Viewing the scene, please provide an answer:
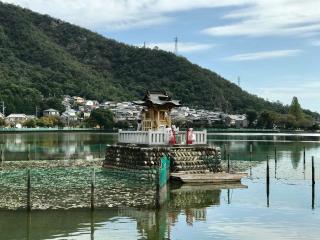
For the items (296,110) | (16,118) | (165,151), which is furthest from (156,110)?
(296,110)

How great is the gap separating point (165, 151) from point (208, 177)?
10.7 feet

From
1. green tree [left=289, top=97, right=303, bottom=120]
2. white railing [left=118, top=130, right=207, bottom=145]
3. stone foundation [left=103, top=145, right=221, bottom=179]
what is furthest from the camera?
green tree [left=289, top=97, right=303, bottom=120]

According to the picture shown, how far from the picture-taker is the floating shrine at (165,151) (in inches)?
1253

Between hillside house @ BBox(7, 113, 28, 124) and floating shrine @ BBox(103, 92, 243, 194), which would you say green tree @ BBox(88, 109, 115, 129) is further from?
floating shrine @ BBox(103, 92, 243, 194)

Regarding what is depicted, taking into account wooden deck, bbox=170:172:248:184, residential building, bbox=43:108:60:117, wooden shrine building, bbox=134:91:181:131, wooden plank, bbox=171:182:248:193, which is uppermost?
residential building, bbox=43:108:60:117

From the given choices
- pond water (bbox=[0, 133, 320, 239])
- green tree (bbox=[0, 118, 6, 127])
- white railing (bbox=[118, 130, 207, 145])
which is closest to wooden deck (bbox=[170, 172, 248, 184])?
pond water (bbox=[0, 133, 320, 239])

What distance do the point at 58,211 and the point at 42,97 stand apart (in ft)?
572

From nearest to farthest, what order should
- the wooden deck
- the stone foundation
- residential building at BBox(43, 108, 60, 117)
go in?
the wooden deck, the stone foundation, residential building at BBox(43, 108, 60, 117)

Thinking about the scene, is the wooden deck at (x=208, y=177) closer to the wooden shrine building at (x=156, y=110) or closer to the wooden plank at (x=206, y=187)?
the wooden plank at (x=206, y=187)

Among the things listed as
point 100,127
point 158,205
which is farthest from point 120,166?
point 100,127

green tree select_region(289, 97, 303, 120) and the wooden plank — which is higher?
green tree select_region(289, 97, 303, 120)

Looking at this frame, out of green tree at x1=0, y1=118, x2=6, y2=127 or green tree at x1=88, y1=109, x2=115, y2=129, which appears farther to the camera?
green tree at x1=88, y1=109, x2=115, y2=129

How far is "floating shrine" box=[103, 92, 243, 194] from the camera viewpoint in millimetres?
31828

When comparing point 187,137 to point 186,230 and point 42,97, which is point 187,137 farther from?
point 42,97
